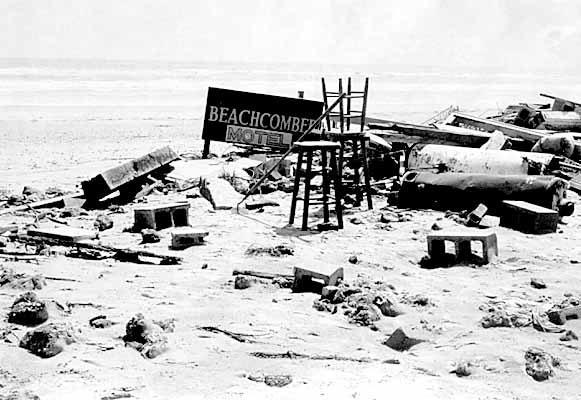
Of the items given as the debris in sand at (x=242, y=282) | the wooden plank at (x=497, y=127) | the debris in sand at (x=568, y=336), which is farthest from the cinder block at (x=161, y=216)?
the wooden plank at (x=497, y=127)

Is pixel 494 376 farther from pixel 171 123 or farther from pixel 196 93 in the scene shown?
pixel 196 93

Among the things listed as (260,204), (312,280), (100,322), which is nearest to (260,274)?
(312,280)

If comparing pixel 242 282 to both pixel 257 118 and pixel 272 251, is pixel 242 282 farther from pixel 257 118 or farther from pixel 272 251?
pixel 257 118

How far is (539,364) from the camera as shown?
16.2 ft

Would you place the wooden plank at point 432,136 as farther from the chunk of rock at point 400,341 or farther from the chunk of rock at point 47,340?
the chunk of rock at point 47,340

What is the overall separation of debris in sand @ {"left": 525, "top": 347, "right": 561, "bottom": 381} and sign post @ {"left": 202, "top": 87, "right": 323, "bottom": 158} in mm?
10465

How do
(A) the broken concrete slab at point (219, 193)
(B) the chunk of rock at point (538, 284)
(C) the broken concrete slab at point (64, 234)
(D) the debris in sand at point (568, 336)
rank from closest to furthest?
1. (D) the debris in sand at point (568, 336)
2. (B) the chunk of rock at point (538, 284)
3. (C) the broken concrete slab at point (64, 234)
4. (A) the broken concrete slab at point (219, 193)

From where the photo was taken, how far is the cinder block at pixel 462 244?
7707 mm

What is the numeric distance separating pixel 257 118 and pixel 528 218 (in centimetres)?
760

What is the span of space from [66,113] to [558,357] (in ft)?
92.0

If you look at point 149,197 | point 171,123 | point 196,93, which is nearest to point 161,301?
point 149,197

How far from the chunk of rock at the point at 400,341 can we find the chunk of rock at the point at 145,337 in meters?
1.68

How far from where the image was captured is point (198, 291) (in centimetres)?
668

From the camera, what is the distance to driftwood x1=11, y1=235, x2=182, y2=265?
25.4 ft
